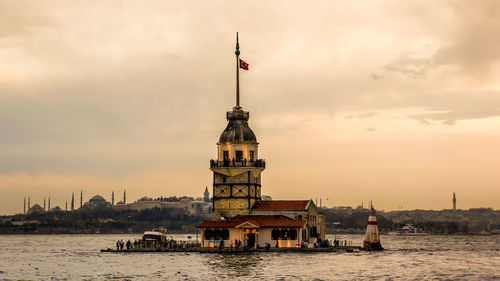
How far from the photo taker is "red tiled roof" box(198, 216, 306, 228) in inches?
3782

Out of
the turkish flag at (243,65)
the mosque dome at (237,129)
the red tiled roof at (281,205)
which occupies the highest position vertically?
the turkish flag at (243,65)

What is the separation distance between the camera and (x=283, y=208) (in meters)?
102

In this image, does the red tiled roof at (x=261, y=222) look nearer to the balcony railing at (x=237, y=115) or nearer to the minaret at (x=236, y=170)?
the minaret at (x=236, y=170)

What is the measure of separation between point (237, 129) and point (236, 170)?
5.80 metres

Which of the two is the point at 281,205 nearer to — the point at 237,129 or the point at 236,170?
the point at 236,170

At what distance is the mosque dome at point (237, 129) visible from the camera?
104375 mm

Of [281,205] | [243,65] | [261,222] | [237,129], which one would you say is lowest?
[261,222]

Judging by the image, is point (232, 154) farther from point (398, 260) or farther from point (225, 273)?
point (225, 273)

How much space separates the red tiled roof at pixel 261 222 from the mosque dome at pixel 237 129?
35.4ft

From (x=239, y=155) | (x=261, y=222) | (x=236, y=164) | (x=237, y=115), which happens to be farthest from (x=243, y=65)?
(x=261, y=222)

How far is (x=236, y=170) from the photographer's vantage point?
10269 cm

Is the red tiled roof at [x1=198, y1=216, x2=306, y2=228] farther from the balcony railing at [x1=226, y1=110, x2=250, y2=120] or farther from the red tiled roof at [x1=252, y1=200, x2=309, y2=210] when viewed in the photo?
the balcony railing at [x1=226, y1=110, x2=250, y2=120]

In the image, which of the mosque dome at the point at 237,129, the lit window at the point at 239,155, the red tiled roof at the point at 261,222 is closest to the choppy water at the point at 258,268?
the red tiled roof at the point at 261,222

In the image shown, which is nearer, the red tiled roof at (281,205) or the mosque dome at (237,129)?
the red tiled roof at (281,205)
